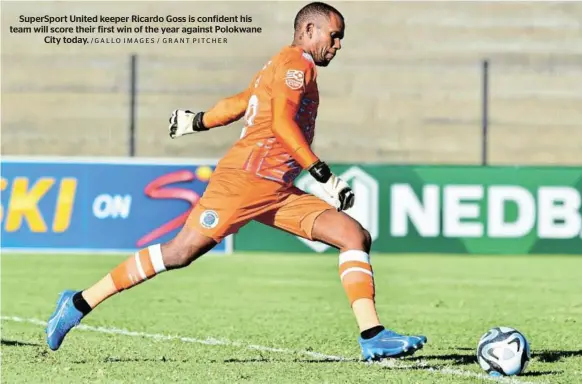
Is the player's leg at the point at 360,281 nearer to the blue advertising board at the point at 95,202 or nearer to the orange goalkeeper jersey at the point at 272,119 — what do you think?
the orange goalkeeper jersey at the point at 272,119

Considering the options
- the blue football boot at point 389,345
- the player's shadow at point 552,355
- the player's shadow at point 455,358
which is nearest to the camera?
the blue football boot at point 389,345

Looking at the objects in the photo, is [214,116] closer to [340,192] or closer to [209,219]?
[209,219]

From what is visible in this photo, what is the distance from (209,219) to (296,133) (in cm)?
72

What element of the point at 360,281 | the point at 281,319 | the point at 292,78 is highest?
the point at 292,78

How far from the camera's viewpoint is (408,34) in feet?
79.2

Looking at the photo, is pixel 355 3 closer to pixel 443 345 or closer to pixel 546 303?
pixel 546 303

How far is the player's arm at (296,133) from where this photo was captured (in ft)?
22.9

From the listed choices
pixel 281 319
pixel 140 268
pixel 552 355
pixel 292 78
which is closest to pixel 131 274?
pixel 140 268

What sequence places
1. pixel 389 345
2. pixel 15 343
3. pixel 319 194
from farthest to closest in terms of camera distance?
pixel 319 194 → pixel 15 343 → pixel 389 345

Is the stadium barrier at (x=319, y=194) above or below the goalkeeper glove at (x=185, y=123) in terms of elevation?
below

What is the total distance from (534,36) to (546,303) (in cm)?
1355

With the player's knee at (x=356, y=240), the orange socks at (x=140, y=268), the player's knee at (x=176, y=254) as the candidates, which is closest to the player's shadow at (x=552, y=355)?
the player's knee at (x=356, y=240)

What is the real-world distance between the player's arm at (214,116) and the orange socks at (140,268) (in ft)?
3.41

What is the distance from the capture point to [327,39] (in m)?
7.32
